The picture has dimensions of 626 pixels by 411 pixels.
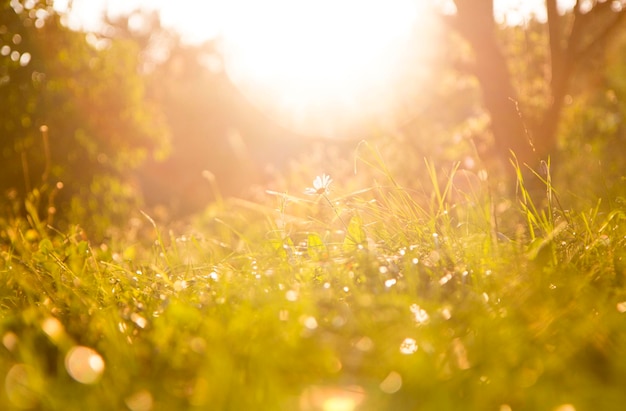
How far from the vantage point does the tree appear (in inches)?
245

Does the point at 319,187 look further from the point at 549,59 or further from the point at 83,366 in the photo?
the point at 549,59

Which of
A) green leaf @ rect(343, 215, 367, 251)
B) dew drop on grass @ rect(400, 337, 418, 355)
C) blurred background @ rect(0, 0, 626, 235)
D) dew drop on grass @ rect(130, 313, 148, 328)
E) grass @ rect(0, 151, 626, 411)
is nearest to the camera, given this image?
grass @ rect(0, 151, 626, 411)

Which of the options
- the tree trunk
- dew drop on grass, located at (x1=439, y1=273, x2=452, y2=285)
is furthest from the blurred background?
dew drop on grass, located at (x1=439, y1=273, x2=452, y2=285)

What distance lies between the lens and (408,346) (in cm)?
141

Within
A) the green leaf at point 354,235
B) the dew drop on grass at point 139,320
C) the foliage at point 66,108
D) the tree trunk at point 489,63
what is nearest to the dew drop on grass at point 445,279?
the green leaf at point 354,235

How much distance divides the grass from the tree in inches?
178

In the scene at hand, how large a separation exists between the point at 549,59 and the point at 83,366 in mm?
6382

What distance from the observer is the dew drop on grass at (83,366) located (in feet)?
3.88

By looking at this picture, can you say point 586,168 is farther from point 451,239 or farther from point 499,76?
point 451,239

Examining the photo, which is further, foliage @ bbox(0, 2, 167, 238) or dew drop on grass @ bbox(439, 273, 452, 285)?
foliage @ bbox(0, 2, 167, 238)

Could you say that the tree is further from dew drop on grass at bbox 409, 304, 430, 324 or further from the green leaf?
dew drop on grass at bbox 409, 304, 430, 324

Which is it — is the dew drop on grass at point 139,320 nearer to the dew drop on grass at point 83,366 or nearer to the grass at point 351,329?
the grass at point 351,329

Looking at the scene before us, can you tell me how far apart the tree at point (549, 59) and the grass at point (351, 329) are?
4.52 m

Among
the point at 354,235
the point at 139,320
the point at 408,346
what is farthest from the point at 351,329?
the point at 354,235
